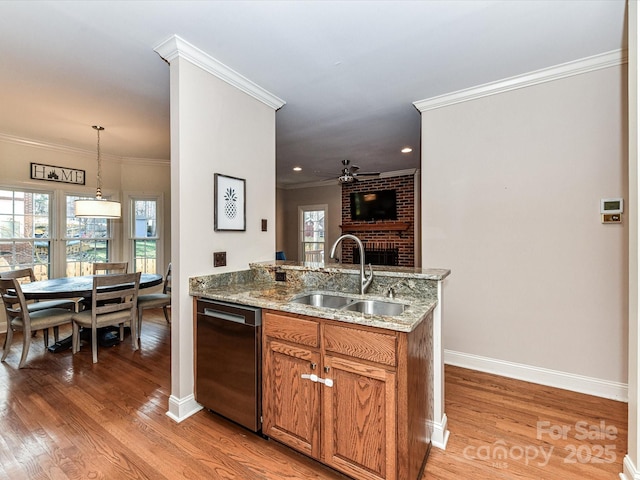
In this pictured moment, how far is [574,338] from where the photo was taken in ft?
8.25

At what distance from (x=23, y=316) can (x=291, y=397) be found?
290cm

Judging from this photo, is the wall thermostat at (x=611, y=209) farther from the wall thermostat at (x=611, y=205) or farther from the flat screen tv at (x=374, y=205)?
the flat screen tv at (x=374, y=205)

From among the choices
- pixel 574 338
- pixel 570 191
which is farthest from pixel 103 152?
pixel 574 338

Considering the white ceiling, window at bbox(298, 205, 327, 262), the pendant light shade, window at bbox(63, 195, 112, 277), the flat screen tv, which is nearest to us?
the white ceiling

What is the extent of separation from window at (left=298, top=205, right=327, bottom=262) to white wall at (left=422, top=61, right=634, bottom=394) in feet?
15.4

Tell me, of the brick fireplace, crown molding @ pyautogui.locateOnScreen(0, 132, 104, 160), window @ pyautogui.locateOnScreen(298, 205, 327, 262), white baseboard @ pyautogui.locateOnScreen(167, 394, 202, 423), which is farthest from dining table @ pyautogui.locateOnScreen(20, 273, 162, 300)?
window @ pyautogui.locateOnScreen(298, 205, 327, 262)

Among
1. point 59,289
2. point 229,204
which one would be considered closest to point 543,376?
point 229,204

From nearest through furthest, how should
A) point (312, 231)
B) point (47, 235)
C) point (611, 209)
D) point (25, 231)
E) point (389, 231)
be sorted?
point (611, 209) → point (25, 231) → point (47, 235) → point (389, 231) → point (312, 231)

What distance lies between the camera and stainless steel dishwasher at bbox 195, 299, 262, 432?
186cm

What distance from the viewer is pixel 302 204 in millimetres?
8016

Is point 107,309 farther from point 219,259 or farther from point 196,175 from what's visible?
point 196,175

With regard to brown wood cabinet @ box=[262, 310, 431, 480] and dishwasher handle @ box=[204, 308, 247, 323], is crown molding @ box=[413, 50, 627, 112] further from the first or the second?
dishwasher handle @ box=[204, 308, 247, 323]

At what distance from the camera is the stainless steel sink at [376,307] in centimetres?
188

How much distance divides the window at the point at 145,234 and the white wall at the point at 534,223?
467 cm
